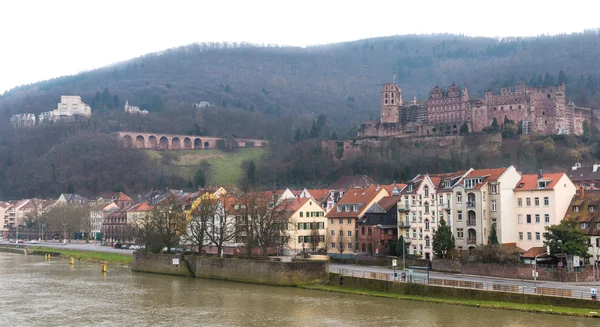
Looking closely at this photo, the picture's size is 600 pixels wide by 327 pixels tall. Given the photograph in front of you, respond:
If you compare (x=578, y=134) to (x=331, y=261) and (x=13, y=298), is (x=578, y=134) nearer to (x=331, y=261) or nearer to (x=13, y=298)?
(x=331, y=261)

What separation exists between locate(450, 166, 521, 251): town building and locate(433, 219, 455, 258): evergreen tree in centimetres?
230

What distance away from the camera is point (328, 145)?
642 feet

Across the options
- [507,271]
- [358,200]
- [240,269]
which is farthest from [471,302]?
[358,200]

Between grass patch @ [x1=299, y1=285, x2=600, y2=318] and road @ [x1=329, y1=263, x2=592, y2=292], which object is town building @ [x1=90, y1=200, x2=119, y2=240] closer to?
road @ [x1=329, y1=263, x2=592, y2=292]

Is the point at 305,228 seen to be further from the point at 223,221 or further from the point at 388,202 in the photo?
the point at 388,202

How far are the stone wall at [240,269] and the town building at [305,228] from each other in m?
14.6

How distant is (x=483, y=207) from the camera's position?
66.3 meters

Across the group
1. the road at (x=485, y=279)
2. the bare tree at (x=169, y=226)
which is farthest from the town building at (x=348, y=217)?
the bare tree at (x=169, y=226)

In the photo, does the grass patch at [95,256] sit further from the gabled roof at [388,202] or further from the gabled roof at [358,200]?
the gabled roof at [388,202]

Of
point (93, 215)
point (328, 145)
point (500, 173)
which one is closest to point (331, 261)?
point (500, 173)

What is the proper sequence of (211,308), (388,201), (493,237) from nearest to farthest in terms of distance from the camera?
(211,308) < (493,237) < (388,201)

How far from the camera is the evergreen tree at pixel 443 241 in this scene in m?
65.6

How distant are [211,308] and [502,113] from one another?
143323mm

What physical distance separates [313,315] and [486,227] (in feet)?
83.9
